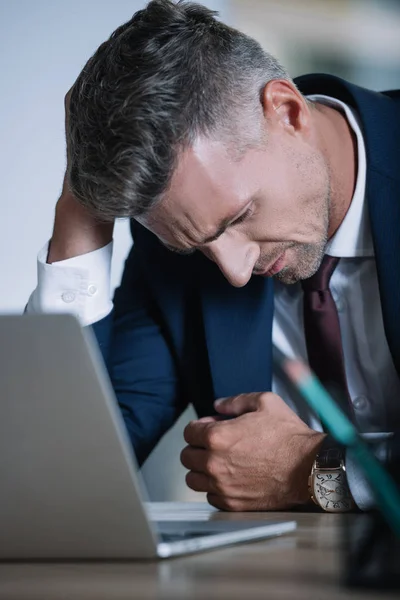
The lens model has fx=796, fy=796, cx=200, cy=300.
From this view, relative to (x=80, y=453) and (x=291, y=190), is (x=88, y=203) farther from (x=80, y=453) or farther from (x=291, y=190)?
(x=80, y=453)

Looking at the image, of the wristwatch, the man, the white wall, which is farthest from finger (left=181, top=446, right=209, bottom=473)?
the white wall

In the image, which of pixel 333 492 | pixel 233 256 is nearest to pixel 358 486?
pixel 333 492

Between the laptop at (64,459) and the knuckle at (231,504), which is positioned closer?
the laptop at (64,459)

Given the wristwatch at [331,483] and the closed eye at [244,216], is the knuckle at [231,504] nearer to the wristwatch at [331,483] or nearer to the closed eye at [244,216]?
the wristwatch at [331,483]

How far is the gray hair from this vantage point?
1.16 m

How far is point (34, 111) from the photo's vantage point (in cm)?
275

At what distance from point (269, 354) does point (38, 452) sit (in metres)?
0.96

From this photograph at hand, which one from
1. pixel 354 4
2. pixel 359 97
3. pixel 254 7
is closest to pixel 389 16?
pixel 354 4

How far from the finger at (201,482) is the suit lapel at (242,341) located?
30 cm

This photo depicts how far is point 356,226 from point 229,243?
1.05 ft

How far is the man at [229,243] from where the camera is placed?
117 centimetres

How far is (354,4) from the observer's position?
298 cm

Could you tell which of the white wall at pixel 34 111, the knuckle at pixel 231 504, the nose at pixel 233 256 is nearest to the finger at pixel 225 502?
the knuckle at pixel 231 504

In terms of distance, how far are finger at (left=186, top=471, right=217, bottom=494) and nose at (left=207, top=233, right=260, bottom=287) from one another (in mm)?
309
